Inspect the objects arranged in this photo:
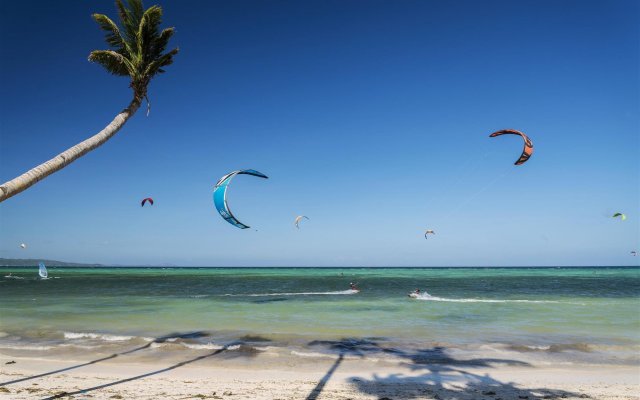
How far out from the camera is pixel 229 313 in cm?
2572

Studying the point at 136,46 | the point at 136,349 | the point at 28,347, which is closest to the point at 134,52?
the point at 136,46

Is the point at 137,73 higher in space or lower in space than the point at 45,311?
higher

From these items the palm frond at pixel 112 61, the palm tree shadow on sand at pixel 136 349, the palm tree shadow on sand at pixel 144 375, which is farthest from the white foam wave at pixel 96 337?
the palm frond at pixel 112 61

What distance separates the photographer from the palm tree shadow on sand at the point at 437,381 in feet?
30.0

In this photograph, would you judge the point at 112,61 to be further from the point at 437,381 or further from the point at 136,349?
the point at 437,381

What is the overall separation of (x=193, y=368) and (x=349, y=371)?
4550mm

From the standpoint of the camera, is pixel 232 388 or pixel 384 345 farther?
pixel 384 345

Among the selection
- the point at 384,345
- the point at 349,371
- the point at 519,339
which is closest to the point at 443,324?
the point at 519,339

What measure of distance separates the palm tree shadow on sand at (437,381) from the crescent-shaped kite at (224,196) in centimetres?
436

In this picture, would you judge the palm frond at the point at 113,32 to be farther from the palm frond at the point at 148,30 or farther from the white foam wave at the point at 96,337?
the white foam wave at the point at 96,337

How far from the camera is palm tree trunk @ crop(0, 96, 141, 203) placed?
628 centimetres

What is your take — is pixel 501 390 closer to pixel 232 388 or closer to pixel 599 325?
pixel 232 388

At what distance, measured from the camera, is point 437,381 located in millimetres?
10391

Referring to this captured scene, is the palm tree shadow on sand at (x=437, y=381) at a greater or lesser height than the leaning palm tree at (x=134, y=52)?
lesser
